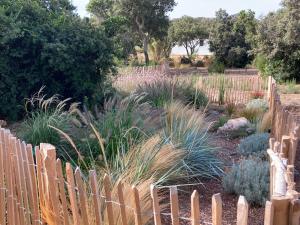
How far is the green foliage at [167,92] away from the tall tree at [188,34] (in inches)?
1141

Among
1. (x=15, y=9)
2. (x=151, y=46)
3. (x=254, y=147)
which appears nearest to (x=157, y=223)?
(x=254, y=147)

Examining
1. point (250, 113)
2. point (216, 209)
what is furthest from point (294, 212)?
point (250, 113)

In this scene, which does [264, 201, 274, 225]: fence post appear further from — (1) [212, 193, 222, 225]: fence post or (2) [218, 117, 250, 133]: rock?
(2) [218, 117, 250, 133]: rock

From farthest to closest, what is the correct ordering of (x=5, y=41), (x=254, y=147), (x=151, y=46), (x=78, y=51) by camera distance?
(x=151, y=46), (x=78, y=51), (x=5, y=41), (x=254, y=147)

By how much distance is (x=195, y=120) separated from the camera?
21.2ft

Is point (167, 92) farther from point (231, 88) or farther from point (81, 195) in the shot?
point (81, 195)

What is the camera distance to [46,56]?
8727 mm

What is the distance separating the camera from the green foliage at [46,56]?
8734 millimetres

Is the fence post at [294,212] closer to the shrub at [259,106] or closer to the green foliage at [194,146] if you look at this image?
the green foliage at [194,146]

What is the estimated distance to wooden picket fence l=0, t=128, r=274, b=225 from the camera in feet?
8.54

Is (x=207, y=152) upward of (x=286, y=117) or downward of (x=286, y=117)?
downward

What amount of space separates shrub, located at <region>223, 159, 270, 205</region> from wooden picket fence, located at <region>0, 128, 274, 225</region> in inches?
52.1

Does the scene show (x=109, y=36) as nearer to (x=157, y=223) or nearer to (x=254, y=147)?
(x=254, y=147)

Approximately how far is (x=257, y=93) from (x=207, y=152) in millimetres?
9612
